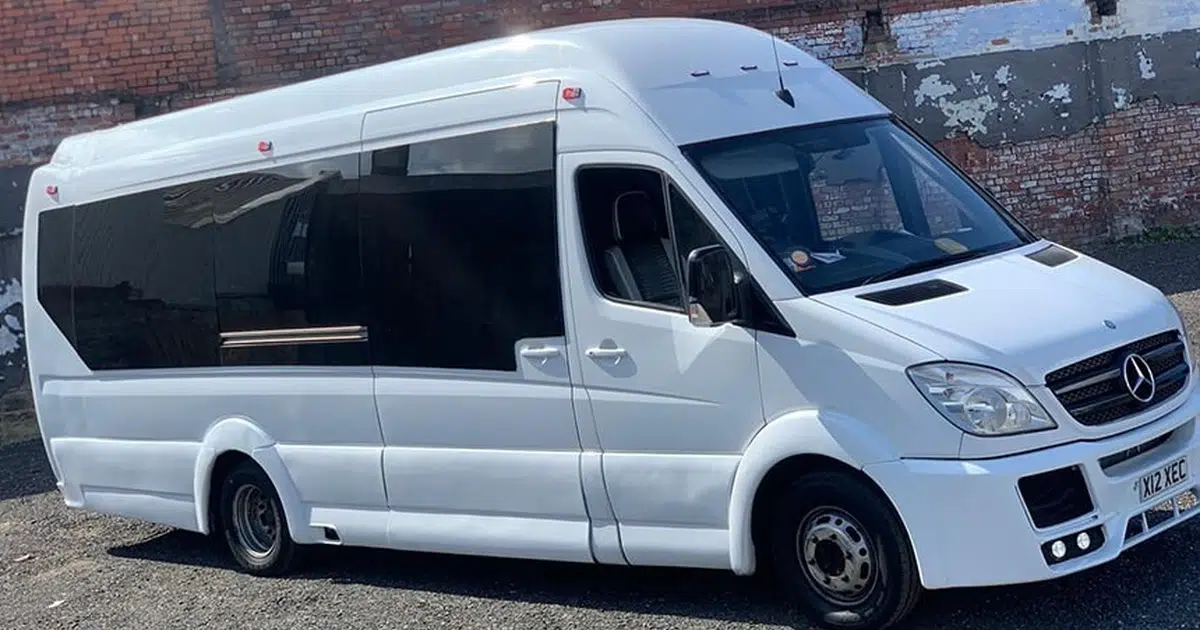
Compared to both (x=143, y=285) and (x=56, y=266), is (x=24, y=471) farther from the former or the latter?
(x=143, y=285)

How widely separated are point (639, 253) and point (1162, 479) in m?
2.34

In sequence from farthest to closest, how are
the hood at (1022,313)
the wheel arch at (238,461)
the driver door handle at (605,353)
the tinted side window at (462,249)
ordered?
the wheel arch at (238,461) < the tinted side window at (462,249) < the driver door handle at (605,353) < the hood at (1022,313)

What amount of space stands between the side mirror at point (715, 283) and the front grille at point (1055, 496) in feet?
4.35

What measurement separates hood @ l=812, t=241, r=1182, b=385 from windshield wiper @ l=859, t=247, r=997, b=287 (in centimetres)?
4

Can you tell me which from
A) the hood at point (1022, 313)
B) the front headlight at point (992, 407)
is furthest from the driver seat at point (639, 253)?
the front headlight at point (992, 407)

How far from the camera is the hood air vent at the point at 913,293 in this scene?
5.78 m

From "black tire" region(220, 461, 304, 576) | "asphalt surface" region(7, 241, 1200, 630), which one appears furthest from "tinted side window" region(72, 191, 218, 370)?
"asphalt surface" region(7, 241, 1200, 630)

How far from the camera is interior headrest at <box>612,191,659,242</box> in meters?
6.44

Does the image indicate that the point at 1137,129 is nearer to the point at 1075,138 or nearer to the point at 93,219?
the point at 1075,138

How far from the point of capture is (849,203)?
643 cm

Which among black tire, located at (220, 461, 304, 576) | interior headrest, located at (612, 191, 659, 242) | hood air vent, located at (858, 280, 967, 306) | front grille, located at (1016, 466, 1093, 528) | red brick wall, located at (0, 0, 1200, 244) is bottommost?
black tire, located at (220, 461, 304, 576)

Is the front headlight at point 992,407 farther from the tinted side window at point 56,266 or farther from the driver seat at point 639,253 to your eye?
the tinted side window at point 56,266

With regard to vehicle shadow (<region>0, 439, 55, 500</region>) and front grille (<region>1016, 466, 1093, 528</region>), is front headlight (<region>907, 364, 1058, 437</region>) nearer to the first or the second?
front grille (<region>1016, 466, 1093, 528</region>)

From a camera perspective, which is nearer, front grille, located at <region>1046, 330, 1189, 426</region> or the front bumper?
the front bumper
